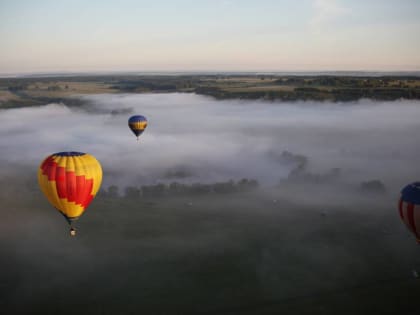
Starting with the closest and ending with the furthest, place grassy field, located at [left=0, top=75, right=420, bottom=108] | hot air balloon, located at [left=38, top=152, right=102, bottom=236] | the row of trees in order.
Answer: hot air balloon, located at [left=38, top=152, right=102, bottom=236] → the row of trees → grassy field, located at [left=0, top=75, right=420, bottom=108]

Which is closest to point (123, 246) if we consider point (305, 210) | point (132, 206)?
point (132, 206)

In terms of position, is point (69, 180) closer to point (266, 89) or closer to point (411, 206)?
point (411, 206)

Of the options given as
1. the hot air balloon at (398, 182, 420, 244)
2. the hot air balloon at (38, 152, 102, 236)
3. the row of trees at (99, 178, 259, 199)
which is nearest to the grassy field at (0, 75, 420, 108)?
the row of trees at (99, 178, 259, 199)

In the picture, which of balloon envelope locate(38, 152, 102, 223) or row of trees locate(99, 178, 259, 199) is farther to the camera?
row of trees locate(99, 178, 259, 199)

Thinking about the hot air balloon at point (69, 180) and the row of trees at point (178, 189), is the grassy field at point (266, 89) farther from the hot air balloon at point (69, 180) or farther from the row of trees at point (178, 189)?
the hot air balloon at point (69, 180)

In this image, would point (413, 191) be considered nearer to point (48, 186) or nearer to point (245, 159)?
point (48, 186)

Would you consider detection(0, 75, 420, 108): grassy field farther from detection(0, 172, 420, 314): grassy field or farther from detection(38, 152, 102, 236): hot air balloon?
detection(38, 152, 102, 236): hot air balloon

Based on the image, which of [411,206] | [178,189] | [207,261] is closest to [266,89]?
[178,189]
